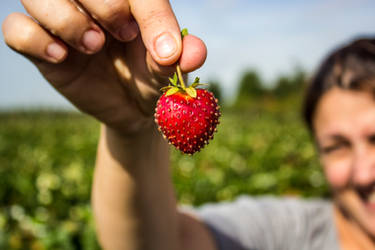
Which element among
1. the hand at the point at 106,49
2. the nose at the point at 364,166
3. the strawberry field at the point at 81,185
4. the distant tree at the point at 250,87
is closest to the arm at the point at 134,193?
the hand at the point at 106,49

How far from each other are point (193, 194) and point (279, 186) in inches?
41.6

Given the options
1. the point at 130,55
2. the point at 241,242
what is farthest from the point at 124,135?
the point at 241,242

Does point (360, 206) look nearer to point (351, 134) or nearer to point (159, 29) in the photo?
point (351, 134)

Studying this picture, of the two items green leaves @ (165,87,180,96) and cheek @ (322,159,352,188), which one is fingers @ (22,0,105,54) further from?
cheek @ (322,159,352,188)

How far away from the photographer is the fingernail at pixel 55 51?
788 millimetres

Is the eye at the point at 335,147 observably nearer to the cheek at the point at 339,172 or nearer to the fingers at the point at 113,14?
the cheek at the point at 339,172

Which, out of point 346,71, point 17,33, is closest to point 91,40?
point 17,33

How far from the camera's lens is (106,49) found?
0.98 m

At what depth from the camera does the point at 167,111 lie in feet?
2.59

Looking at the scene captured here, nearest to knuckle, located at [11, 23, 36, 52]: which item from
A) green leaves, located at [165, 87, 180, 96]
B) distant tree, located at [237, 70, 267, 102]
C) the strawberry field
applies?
green leaves, located at [165, 87, 180, 96]

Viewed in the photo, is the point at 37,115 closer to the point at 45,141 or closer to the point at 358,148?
the point at 45,141

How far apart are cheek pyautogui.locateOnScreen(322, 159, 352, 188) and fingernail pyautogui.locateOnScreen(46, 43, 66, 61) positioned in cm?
176

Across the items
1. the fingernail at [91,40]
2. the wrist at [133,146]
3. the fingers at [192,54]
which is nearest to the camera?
the fingers at [192,54]

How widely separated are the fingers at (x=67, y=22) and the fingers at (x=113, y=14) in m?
0.03
